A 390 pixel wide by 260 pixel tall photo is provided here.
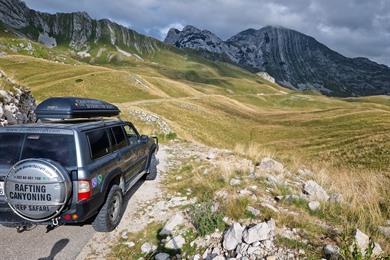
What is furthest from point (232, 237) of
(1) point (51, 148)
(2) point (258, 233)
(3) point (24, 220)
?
(3) point (24, 220)

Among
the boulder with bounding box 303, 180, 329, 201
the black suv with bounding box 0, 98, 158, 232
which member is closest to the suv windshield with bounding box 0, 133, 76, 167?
the black suv with bounding box 0, 98, 158, 232

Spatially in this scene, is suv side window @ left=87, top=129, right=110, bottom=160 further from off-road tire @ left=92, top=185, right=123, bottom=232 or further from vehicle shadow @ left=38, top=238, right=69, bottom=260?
vehicle shadow @ left=38, top=238, right=69, bottom=260

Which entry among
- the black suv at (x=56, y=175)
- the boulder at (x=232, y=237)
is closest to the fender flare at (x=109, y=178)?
the black suv at (x=56, y=175)

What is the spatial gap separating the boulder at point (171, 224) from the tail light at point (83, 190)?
222 centimetres

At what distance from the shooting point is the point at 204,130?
43.6 m

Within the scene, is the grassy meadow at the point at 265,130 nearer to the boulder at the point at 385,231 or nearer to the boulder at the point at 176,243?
the boulder at the point at 385,231

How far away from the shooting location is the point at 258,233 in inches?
261

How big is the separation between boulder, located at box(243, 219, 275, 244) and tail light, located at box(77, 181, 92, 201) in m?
3.42

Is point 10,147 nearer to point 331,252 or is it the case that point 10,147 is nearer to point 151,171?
point 151,171

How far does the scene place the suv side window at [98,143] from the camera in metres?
7.30

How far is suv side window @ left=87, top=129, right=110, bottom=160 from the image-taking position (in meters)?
7.30

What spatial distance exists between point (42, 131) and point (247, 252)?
16.1 ft

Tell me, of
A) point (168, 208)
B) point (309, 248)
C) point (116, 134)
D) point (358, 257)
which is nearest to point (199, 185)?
point (168, 208)

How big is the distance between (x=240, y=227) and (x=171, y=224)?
6.49 feet
